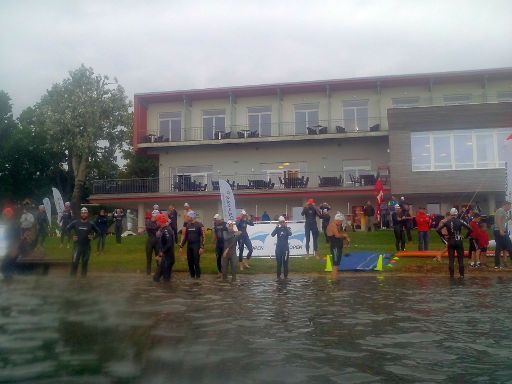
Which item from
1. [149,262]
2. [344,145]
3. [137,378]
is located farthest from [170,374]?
[344,145]

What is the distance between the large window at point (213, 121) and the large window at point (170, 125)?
209 cm

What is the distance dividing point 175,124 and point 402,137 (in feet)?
59.1

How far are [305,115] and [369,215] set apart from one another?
13970mm

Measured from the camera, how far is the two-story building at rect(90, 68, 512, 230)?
35.8 metres

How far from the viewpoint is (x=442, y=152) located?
35750mm

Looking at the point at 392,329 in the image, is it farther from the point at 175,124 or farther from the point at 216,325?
the point at 175,124

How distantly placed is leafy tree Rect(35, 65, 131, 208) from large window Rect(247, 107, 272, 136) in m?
14.2

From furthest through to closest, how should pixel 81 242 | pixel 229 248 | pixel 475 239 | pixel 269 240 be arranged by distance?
pixel 269 240 < pixel 475 239 < pixel 229 248 < pixel 81 242

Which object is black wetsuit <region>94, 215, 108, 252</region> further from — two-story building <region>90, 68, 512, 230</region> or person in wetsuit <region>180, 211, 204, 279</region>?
two-story building <region>90, 68, 512, 230</region>

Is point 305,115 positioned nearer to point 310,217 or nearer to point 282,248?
point 310,217

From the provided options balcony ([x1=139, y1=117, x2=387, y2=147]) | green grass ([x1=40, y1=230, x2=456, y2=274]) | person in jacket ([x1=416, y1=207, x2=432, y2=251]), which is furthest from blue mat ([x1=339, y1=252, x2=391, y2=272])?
balcony ([x1=139, y1=117, x2=387, y2=147])

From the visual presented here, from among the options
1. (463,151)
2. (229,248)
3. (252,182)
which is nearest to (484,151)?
(463,151)

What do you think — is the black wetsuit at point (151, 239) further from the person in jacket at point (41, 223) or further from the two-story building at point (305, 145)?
the two-story building at point (305, 145)

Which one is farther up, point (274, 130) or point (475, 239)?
point (274, 130)
